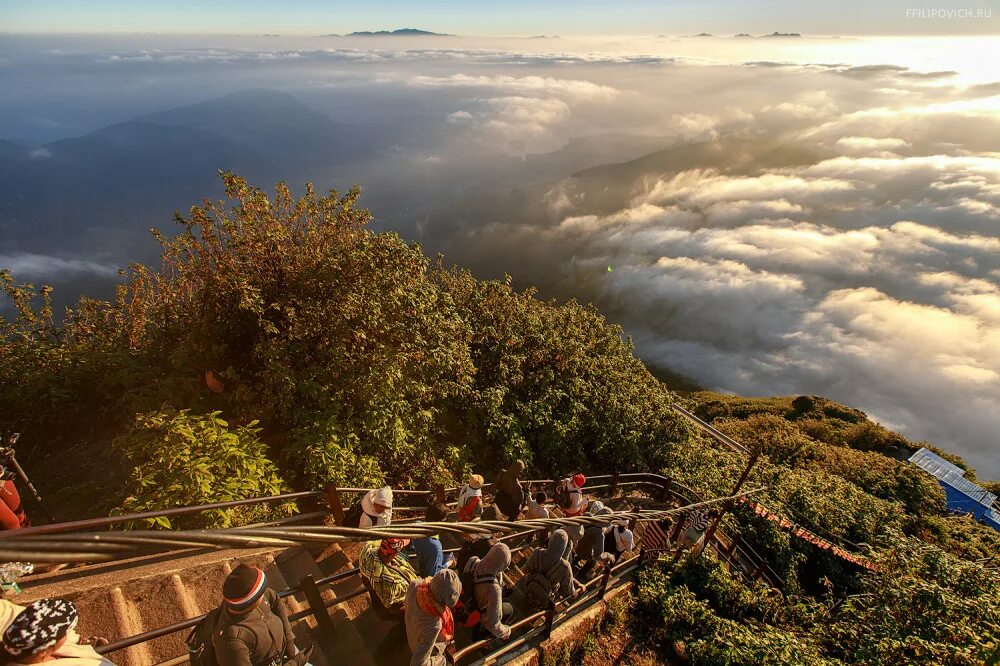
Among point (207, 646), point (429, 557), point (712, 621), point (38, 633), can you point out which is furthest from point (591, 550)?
point (38, 633)

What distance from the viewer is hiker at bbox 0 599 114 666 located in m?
2.75

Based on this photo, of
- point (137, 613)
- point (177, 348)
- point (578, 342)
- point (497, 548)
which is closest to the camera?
point (137, 613)

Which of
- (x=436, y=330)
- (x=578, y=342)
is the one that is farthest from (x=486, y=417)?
(x=578, y=342)

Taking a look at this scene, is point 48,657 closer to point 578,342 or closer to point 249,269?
point 249,269

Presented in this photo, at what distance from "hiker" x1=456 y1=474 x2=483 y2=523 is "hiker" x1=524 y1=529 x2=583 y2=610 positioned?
1.05 metres

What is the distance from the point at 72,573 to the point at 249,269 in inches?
208

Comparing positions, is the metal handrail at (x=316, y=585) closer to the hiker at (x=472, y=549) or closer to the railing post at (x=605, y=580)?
the railing post at (x=605, y=580)

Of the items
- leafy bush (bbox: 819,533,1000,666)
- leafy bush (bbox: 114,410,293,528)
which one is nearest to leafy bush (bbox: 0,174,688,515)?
leafy bush (bbox: 114,410,293,528)

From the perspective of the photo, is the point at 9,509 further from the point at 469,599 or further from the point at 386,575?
the point at 469,599

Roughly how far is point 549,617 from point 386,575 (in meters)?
2.18

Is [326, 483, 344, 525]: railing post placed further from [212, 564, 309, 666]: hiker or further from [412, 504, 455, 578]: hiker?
[212, 564, 309, 666]: hiker

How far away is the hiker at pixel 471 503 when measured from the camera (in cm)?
665

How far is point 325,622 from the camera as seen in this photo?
16.6 ft

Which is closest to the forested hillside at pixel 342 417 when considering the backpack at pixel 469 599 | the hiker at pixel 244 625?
the hiker at pixel 244 625
